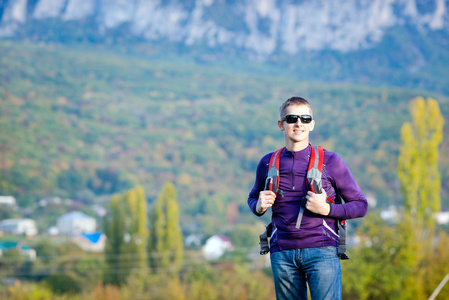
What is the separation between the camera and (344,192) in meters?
3.13

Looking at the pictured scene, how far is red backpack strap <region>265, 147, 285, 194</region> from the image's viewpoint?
10.0 feet

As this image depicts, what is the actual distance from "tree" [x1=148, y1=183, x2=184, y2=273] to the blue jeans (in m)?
43.1

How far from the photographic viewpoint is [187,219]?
95.7 meters

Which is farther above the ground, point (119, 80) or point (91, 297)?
point (119, 80)

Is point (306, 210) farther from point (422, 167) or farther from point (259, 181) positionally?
point (422, 167)

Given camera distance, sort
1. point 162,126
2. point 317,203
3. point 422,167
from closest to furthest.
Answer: point 317,203
point 422,167
point 162,126

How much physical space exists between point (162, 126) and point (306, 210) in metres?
150

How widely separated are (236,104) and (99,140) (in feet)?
139

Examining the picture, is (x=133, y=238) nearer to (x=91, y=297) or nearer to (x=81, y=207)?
(x=91, y=297)

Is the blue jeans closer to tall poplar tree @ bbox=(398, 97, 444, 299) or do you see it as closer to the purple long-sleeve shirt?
the purple long-sleeve shirt

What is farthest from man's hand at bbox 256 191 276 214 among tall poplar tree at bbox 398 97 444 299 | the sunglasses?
tall poplar tree at bbox 398 97 444 299

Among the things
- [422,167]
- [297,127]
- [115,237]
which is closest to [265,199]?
[297,127]

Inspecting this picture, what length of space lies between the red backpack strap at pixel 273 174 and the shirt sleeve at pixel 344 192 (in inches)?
10.1

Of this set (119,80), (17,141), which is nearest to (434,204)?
(17,141)
